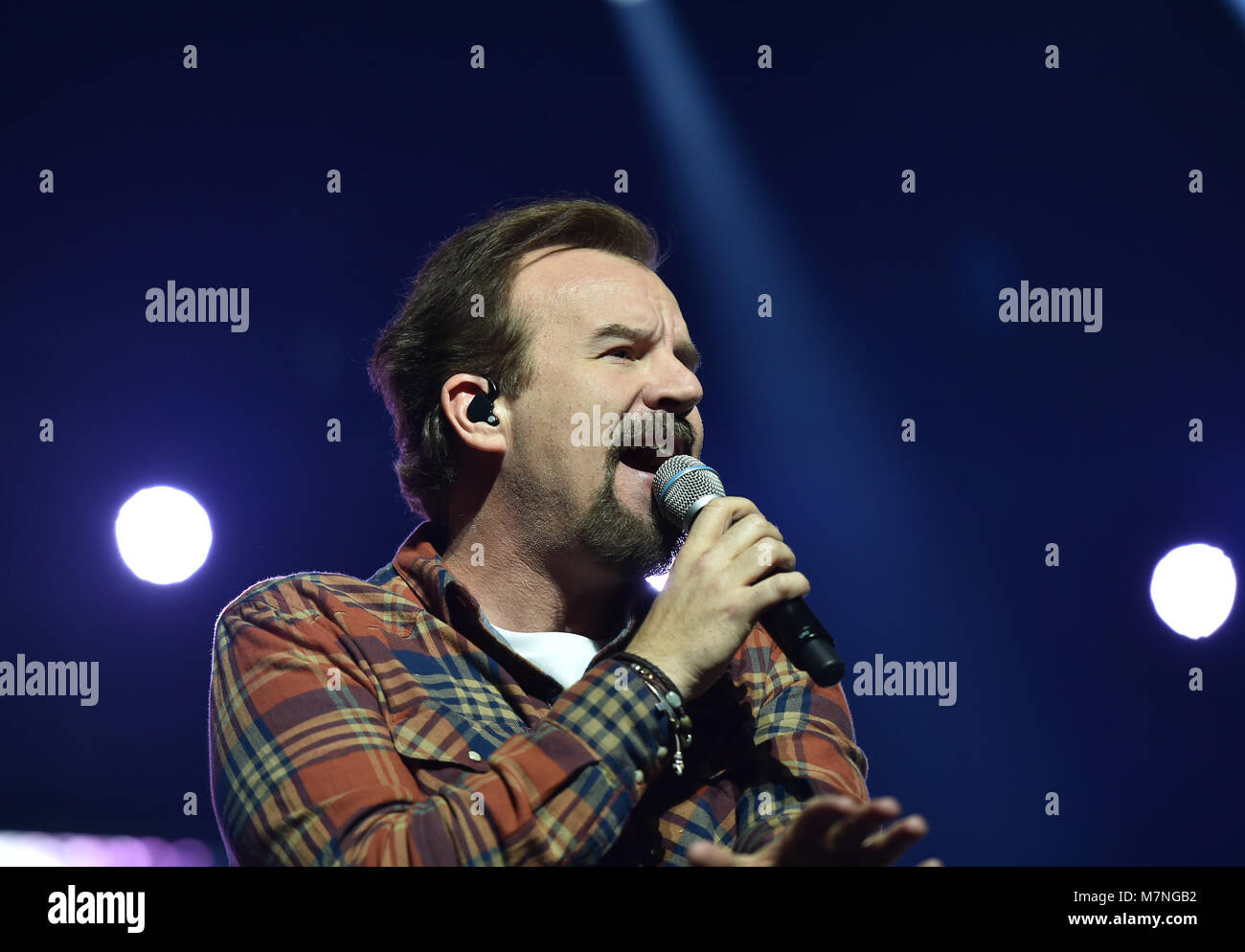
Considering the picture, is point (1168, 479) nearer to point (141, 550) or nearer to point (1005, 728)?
point (1005, 728)

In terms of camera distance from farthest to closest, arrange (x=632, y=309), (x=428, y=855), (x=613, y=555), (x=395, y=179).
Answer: (x=395, y=179) < (x=632, y=309) < (x=613, y=555) < (x=428, y=855)

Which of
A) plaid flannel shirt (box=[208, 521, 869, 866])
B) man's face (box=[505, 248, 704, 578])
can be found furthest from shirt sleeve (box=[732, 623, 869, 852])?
man's face (box=[505, 248, 704, 578])

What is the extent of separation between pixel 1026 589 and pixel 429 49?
7.86 ft

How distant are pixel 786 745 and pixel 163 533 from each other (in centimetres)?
189

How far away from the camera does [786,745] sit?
174 cm

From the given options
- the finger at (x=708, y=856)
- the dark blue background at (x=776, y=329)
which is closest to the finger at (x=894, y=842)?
the finger at (x=708, y=856)

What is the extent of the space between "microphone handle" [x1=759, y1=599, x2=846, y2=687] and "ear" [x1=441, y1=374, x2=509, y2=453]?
71cm

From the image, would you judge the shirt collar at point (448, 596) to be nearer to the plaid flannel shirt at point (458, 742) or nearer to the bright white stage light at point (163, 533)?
A: the plaid flannel shirt at point (458, 742)

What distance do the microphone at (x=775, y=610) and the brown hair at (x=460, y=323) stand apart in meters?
0.41

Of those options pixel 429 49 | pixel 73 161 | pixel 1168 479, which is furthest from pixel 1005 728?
pixel 73 161

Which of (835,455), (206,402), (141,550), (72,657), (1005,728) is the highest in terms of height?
(206,402)

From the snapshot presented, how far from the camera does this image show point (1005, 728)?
3.01 m

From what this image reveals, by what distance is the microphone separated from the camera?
1.38 meters

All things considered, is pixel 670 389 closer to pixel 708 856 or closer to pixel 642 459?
pixel 642 459
